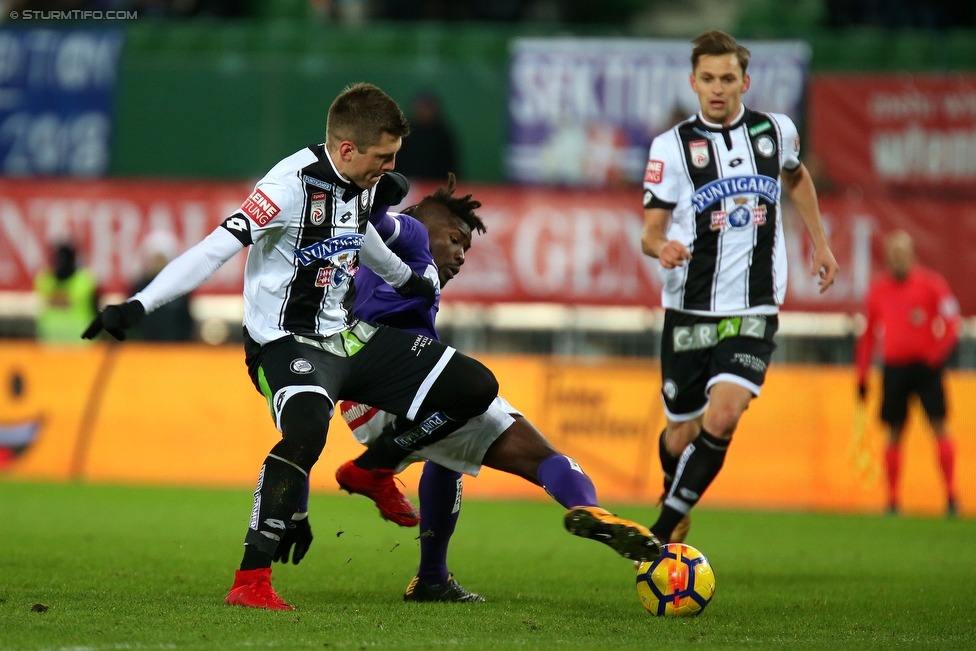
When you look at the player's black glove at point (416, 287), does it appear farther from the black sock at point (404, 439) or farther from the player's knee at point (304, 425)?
the player's knee at point (304, 425)

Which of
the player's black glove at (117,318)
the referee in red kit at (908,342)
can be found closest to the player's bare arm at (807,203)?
the player's black glove at (117,318)

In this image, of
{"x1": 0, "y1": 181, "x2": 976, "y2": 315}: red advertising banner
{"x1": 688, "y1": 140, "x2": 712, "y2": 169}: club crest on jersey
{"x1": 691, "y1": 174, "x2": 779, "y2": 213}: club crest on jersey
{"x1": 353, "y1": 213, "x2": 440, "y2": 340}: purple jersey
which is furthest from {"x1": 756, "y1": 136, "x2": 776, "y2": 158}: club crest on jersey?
{"x1": 0, "y1": 181, "x2": 976, "y2": 315}: red advertising banner

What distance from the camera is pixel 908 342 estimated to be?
1173cm

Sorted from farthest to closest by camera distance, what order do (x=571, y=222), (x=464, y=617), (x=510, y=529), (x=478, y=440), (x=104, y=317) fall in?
1. (x=571, y=222)
2. (x=510, y=529)
3. (x=478, y=440)
4. (x=464, y=617)
5. (x=104, y=317)

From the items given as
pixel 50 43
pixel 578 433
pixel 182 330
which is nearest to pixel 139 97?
pixel 50 43

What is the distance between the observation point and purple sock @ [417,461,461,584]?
231 inches

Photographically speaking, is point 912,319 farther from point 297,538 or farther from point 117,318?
point 117,318

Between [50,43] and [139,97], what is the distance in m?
1.16

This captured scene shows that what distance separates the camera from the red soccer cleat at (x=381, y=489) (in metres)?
5.92

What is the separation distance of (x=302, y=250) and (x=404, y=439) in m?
0.94

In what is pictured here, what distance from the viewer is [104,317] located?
15.0ft

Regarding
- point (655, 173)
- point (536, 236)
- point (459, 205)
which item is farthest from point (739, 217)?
point (536, 236)

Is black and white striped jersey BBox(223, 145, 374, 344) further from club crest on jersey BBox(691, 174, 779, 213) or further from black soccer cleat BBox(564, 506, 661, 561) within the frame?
club crest on jersey BBox(691, 174, 779, 213)

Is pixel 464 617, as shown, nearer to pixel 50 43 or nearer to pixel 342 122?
pixel 342 122
